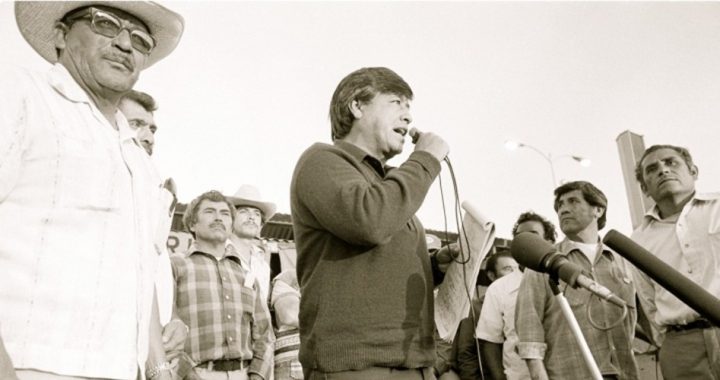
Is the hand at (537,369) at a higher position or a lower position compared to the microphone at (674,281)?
lower

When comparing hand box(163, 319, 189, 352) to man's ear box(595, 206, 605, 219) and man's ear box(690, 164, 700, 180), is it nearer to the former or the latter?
man's ear box(595, 206, 605, 219)

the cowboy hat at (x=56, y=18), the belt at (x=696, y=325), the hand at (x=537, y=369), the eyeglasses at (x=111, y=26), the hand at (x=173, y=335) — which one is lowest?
the hand at (x=537, y=369)

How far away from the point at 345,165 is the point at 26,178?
42.7 inches

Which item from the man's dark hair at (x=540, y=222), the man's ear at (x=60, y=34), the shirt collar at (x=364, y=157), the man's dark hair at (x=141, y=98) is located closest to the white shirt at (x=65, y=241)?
the man's ear at (x=60, y=34)

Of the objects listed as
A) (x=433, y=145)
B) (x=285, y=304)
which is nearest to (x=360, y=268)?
(x=433, y=145)

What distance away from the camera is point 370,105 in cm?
264

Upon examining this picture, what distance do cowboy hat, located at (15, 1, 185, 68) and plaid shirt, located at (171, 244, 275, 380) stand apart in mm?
2406

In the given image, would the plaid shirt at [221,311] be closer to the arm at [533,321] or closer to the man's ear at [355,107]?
the arm at [533,321]

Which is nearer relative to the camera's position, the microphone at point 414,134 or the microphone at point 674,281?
the microphone at point 674,281

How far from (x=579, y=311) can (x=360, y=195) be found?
8.40 ft

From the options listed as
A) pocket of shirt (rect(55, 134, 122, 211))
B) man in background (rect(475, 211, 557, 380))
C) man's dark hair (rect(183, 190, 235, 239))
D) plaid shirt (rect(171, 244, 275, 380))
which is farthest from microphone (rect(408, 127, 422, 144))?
man in background (rect(475, 211, 557, 380))

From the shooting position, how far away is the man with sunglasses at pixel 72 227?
1.52 meters

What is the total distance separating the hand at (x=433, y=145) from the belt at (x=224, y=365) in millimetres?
2682

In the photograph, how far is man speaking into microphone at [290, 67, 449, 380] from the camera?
212 cm
